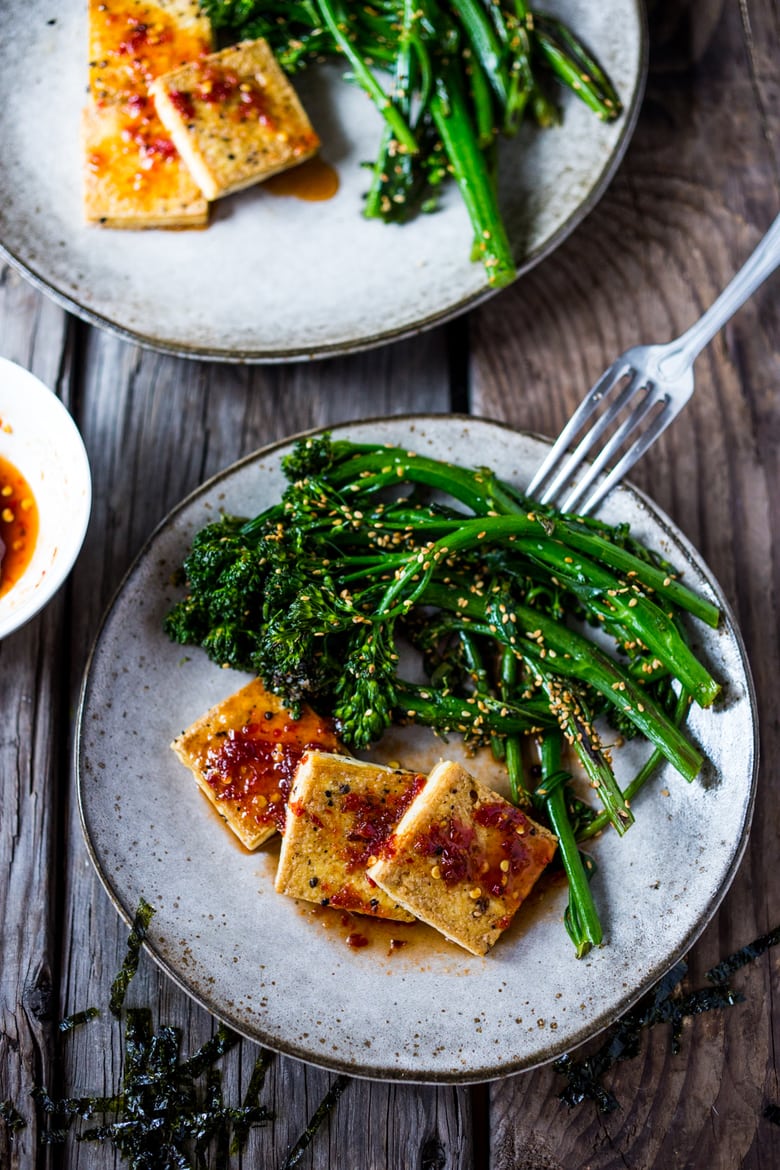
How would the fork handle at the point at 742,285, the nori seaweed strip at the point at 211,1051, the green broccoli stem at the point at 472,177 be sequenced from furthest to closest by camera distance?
the green broccoli stem at the point at 472,177 < the fork handle at the point at 742,285 < the nori seaweed strip at the point at 211,1051

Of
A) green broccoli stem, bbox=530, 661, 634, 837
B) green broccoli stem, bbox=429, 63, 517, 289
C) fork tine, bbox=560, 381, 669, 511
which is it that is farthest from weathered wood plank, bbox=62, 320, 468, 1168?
green broccoli stem, bbox=530, 661, 634, 837

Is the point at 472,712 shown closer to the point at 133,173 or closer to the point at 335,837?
the point at 335,837

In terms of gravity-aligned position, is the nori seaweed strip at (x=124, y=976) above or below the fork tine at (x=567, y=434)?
below

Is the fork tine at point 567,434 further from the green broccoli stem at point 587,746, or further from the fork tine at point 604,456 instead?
the green broccoli stem at point 587,746

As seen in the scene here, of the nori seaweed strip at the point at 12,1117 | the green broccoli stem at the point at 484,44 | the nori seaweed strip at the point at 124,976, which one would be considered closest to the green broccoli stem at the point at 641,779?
the nori seaweed strip at the point at 124,976

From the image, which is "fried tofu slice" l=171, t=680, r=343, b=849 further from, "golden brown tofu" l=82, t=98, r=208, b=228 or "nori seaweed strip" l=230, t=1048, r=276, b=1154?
"golden brown tofu" l=82, t=98, r=208, b=228

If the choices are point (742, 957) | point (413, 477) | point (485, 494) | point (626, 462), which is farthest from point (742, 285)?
point (742, 957)
